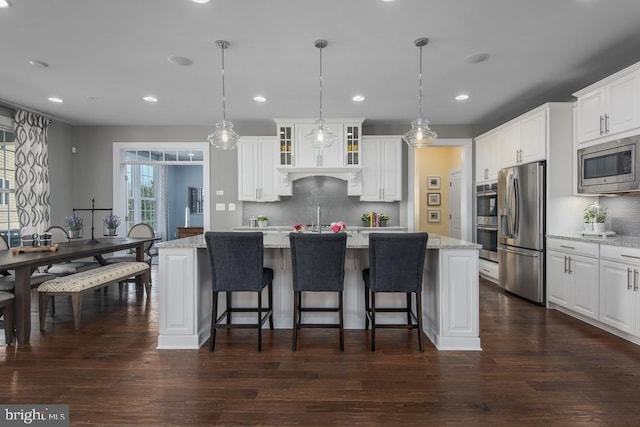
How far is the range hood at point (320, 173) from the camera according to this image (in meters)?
5.29

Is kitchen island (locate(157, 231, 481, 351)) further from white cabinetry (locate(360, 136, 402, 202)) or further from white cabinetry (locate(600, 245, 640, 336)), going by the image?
white cabinetry (locate(360, 136, 402, 202))

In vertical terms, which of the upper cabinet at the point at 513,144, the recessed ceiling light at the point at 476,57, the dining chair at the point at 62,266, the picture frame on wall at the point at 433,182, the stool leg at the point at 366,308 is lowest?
the stool leg at the point at 366,308

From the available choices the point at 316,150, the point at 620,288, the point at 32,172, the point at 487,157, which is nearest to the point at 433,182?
the point at 487,157

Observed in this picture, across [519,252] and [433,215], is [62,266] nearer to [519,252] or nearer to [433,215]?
[519,252]

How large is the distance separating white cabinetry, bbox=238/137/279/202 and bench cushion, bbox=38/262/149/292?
2.09m

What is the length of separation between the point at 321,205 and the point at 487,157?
8.97 feet

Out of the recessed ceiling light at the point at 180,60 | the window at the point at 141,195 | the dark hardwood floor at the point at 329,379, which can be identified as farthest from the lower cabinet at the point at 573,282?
the window at the point at 141,195

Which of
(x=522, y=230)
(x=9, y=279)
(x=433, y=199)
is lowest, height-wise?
(x=9, y=279)

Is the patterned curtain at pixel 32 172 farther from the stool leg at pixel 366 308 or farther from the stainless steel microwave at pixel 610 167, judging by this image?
the stainless steel microwave at pixel 610 167

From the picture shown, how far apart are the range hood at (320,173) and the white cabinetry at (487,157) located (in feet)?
6.34

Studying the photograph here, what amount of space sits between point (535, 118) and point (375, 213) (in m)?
2.61

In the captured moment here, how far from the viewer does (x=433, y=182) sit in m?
7.26

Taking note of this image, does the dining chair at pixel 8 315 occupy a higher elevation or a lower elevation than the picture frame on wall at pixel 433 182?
lower

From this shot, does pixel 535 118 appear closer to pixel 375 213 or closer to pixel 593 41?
pixel 593 41
